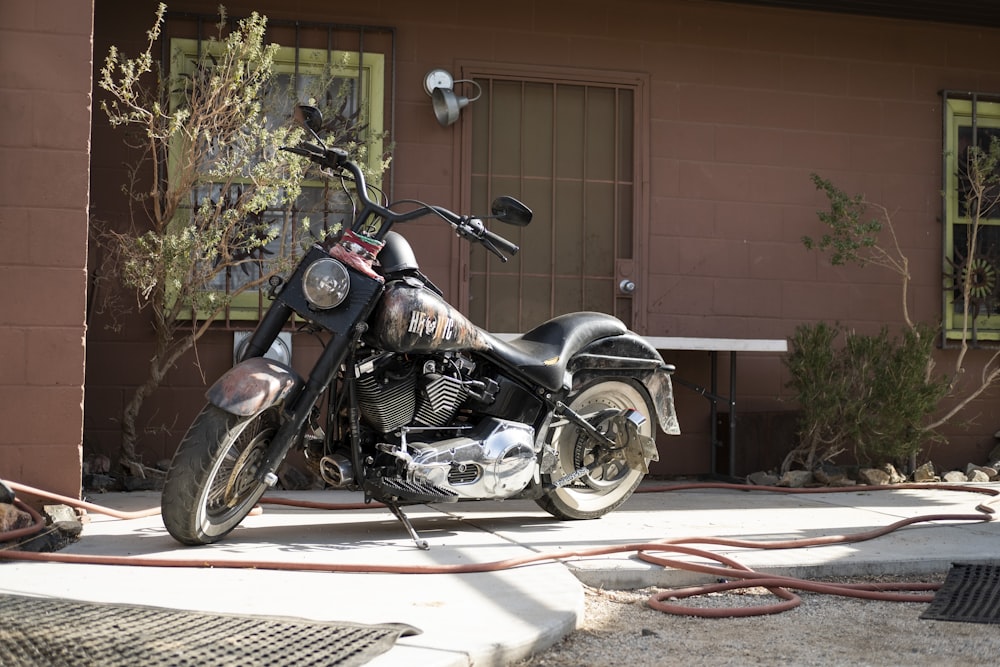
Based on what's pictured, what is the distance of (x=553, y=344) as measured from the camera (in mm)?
4672

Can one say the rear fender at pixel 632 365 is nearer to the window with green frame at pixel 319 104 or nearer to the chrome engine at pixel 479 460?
the chrome engine at pixel 479 460

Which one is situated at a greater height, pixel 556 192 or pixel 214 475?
pixel 556 192

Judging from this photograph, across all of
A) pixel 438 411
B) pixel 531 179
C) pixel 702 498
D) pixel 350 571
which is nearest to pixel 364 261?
pixel 438 411

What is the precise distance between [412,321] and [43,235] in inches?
66.5

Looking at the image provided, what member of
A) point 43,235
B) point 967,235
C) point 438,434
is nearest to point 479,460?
point 438,434

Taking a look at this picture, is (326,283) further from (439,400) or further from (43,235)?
(43,235)

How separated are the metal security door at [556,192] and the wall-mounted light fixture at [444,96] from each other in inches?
6.7

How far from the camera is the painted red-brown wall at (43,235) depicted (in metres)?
4.56

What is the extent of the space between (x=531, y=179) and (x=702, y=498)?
2283mm

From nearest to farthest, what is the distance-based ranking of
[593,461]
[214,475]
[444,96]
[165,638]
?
[165,638] < [214,475] < [593,461] < [444,96]

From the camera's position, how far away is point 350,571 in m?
3.53

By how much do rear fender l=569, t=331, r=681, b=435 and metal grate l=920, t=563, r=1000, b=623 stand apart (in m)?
1.43

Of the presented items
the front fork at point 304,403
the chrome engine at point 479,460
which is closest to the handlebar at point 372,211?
the front fork at point 304,403

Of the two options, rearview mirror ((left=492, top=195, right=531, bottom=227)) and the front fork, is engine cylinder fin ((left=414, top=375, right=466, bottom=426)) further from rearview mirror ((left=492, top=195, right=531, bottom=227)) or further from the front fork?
rearview mirror ((left=492, top=195, right=531, bottom=227))
